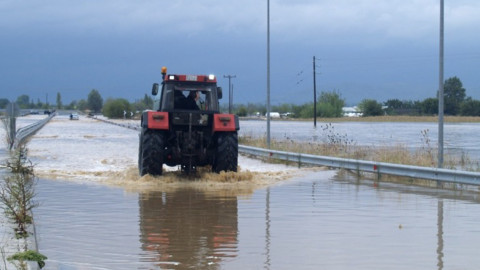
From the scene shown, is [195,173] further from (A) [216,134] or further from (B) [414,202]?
(B) [414,202]

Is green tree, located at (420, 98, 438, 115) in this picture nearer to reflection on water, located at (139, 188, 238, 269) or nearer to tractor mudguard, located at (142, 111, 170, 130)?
tractor mudguard, located at (142, 111, 170, 130)

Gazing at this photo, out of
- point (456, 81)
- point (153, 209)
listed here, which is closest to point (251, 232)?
point (153, 209)

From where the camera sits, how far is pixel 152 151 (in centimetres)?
1922

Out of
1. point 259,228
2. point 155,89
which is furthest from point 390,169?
point 259,228

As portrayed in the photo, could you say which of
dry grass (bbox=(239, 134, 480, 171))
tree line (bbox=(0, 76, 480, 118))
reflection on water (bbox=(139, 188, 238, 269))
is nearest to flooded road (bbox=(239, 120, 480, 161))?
dry grass (bbox=(239, 134, 480, 171))

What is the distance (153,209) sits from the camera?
14664 millimetres

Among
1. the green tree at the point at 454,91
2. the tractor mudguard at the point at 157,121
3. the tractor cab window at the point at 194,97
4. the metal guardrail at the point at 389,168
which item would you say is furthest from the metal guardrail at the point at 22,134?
the green tree at the point at 454,91

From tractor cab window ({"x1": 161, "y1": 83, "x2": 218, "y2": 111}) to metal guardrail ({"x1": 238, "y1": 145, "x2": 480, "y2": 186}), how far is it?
187 inches

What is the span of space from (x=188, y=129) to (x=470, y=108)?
128823mm

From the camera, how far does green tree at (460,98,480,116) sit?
14012cm

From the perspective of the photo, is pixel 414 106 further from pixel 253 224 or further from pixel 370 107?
pixel 253 224

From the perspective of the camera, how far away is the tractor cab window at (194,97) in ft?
67.2

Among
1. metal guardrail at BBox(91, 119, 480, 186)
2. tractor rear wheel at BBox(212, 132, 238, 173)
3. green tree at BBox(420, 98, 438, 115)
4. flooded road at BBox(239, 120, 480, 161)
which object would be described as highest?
green tree at BBox(420, 98, 438, 115)

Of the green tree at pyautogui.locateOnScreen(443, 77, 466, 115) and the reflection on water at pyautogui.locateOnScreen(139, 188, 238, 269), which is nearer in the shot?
the reflection on water at pyautogui.locateOnScreen(139, 188, 238, 269)
